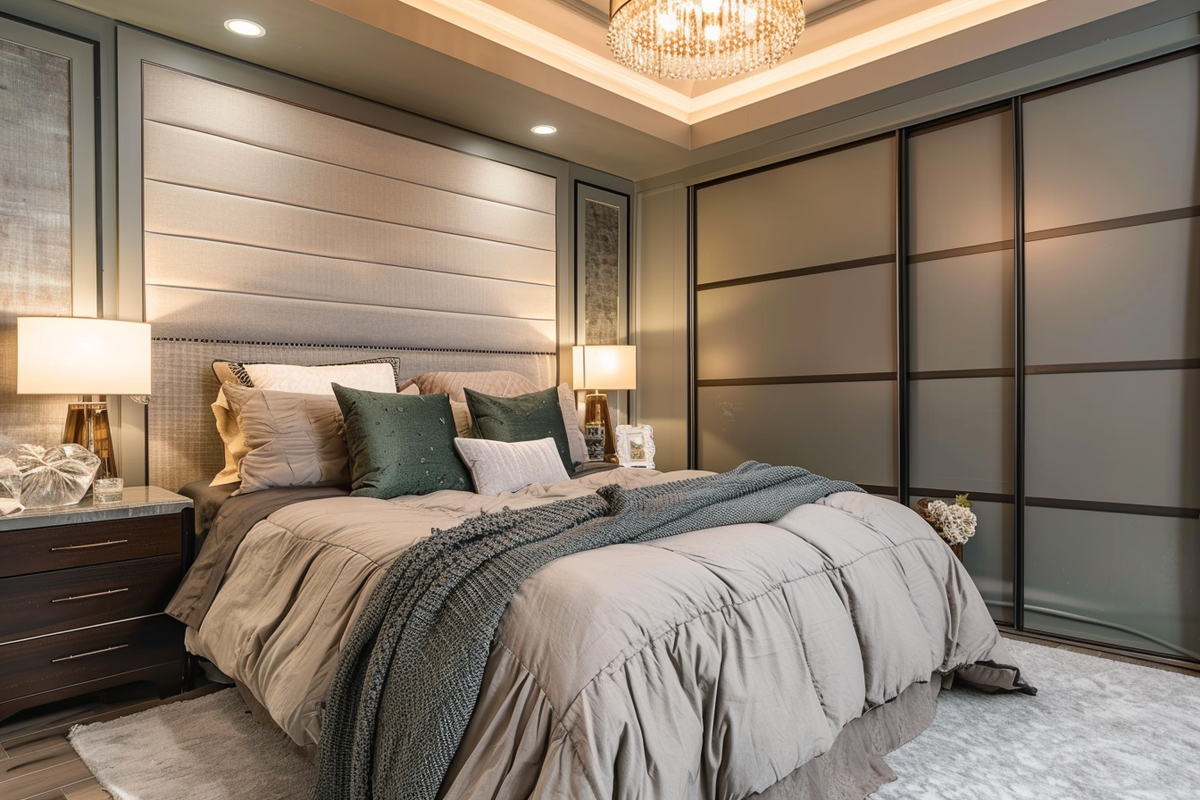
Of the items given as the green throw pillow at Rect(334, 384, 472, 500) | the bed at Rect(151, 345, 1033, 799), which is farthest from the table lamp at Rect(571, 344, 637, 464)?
the bed at Rect(151, 345, 1033, 799)

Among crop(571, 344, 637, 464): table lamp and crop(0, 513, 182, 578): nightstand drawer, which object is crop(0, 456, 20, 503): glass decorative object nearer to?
crop(0, 513, 182, 578): nightstand drawer

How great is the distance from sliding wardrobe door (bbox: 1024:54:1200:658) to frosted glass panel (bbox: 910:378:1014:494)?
0.39 ft

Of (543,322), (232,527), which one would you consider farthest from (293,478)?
(543,322)

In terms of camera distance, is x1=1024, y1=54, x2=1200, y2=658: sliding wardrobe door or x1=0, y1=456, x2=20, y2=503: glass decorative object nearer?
x1=0, y1=456, x2=20, y2=503: glass decorative object

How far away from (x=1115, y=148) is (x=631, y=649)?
297cm

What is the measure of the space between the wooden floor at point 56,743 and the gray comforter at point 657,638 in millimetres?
391

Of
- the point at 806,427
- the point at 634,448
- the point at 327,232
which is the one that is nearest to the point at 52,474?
the point at 327,232

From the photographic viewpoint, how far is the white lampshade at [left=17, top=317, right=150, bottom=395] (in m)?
2.35

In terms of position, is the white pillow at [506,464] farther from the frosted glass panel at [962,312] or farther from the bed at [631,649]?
the frosted glass panel at [962,312]

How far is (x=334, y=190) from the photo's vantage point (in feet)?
11.0

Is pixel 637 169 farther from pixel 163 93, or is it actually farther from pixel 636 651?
pixel 636 651

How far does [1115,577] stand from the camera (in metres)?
2.99

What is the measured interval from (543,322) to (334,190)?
→ 4.33 ft

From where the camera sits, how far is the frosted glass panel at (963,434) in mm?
3283
